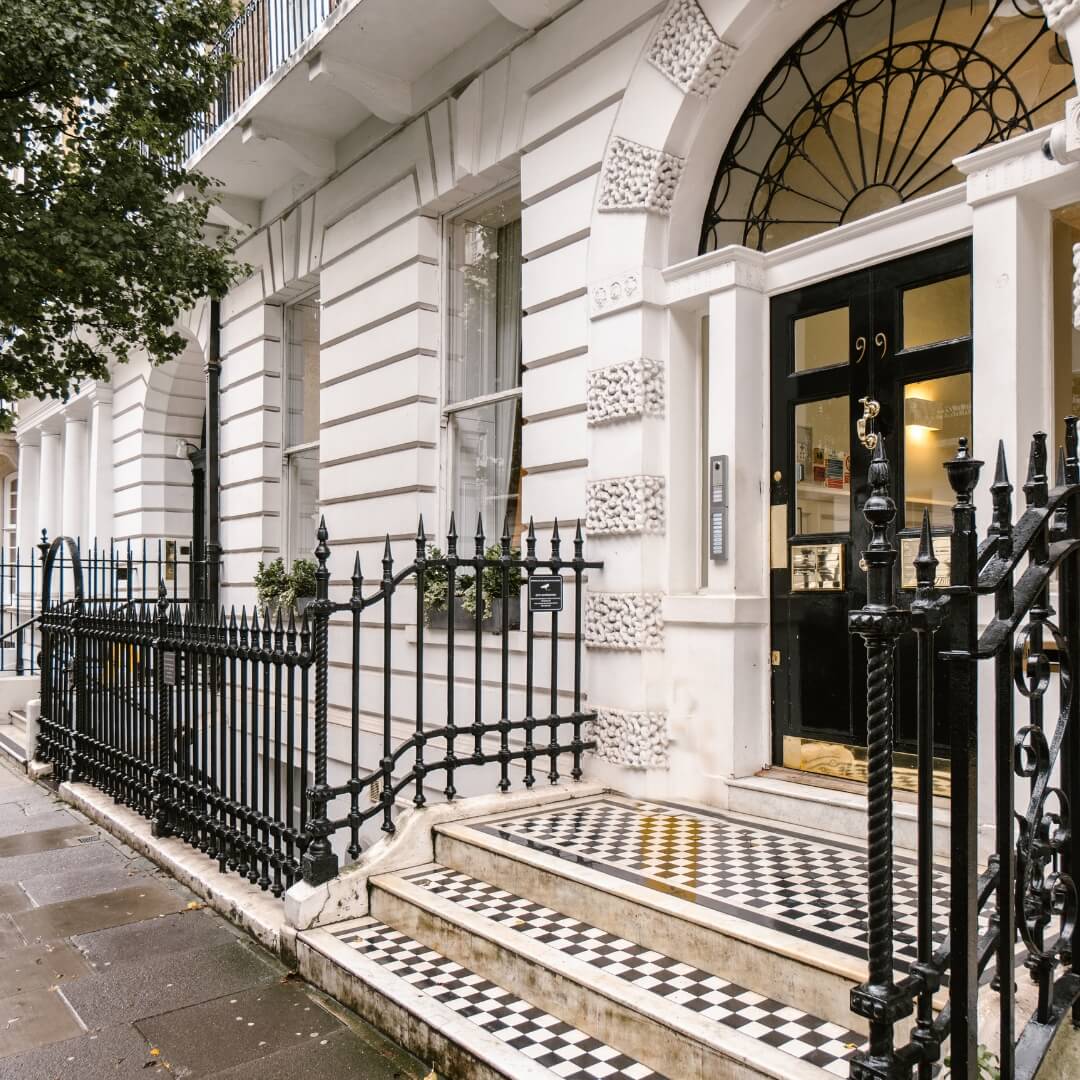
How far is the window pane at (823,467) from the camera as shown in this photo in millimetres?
5180

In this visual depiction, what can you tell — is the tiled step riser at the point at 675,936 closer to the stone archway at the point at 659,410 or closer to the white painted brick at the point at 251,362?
the stone archway at the point at 659,410

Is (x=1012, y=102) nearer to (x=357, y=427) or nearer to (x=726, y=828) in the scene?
(x=726, y=828)

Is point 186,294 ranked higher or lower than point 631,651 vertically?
higher

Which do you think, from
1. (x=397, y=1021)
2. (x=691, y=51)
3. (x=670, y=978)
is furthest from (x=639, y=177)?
(x=397, y=1021)

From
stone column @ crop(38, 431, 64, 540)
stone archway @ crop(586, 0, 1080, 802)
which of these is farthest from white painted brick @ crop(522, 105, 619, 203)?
stone column @ crop(38, 431, 64, 540)

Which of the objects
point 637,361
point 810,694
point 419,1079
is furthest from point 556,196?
point 419,1079

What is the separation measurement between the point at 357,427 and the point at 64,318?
106 inches

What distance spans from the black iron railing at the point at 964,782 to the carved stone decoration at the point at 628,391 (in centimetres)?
336

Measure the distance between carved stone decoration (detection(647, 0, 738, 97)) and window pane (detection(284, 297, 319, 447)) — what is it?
18.6 feet

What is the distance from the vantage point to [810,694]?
5.32 metres

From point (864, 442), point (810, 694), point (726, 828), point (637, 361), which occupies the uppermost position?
Result: point (637, 361)

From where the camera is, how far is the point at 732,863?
4203mm

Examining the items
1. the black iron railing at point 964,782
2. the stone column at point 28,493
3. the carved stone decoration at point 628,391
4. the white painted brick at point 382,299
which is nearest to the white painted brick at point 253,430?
the white painted brick at point 382,299

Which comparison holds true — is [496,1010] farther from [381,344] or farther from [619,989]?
[381,344]
